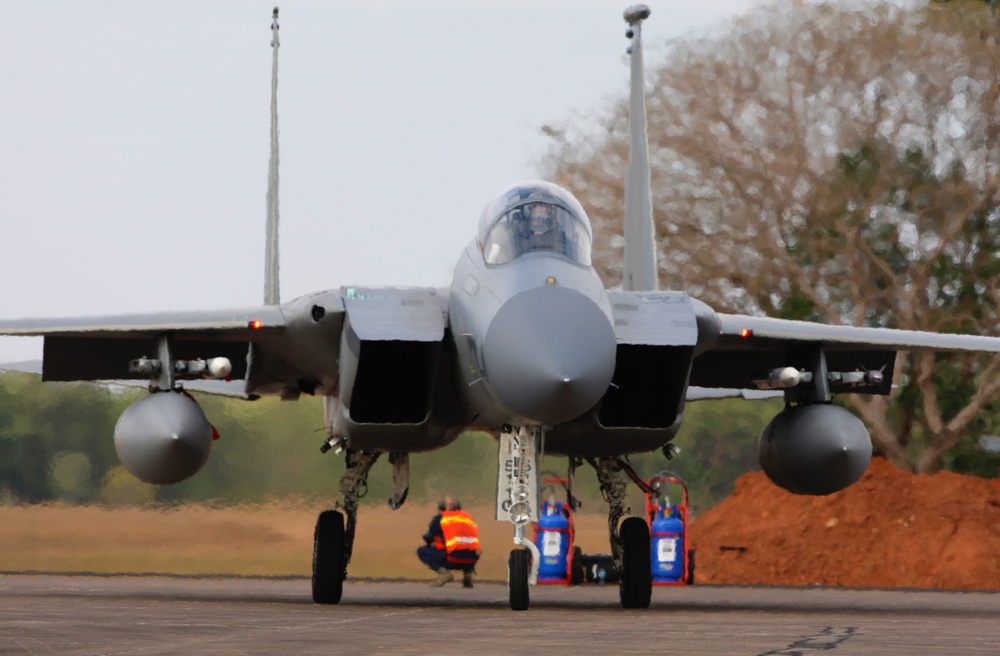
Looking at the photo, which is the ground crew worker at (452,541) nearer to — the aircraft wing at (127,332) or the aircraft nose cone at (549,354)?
the aircraft wing at (127,332)

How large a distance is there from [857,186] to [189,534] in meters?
10.7

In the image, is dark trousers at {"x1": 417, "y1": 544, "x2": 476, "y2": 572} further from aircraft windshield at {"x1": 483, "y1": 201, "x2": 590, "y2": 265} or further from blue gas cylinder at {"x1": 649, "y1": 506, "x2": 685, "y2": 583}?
aircraft windshield at {"x1": 483, "y1": 201, "x2": 590, "y2": 265}

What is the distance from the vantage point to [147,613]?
1173cm

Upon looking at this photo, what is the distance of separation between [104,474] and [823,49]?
38.3ft

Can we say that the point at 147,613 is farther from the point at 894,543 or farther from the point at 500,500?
the point at 894,543

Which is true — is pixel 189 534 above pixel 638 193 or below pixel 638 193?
below

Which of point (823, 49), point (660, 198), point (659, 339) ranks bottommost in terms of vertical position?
point (659, 339)

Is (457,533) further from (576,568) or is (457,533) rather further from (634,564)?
(634,564)

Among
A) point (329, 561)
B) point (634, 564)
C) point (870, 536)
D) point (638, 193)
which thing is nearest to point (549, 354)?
point (634, 564)

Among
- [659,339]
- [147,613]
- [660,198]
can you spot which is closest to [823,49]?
[660,198]

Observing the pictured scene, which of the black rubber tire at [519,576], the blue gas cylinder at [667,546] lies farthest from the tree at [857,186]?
the black rubber tire at [519,576]

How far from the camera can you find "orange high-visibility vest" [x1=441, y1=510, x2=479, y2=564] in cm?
1770

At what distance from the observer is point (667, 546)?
1959 centimetres

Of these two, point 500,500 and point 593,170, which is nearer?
point 500,500
